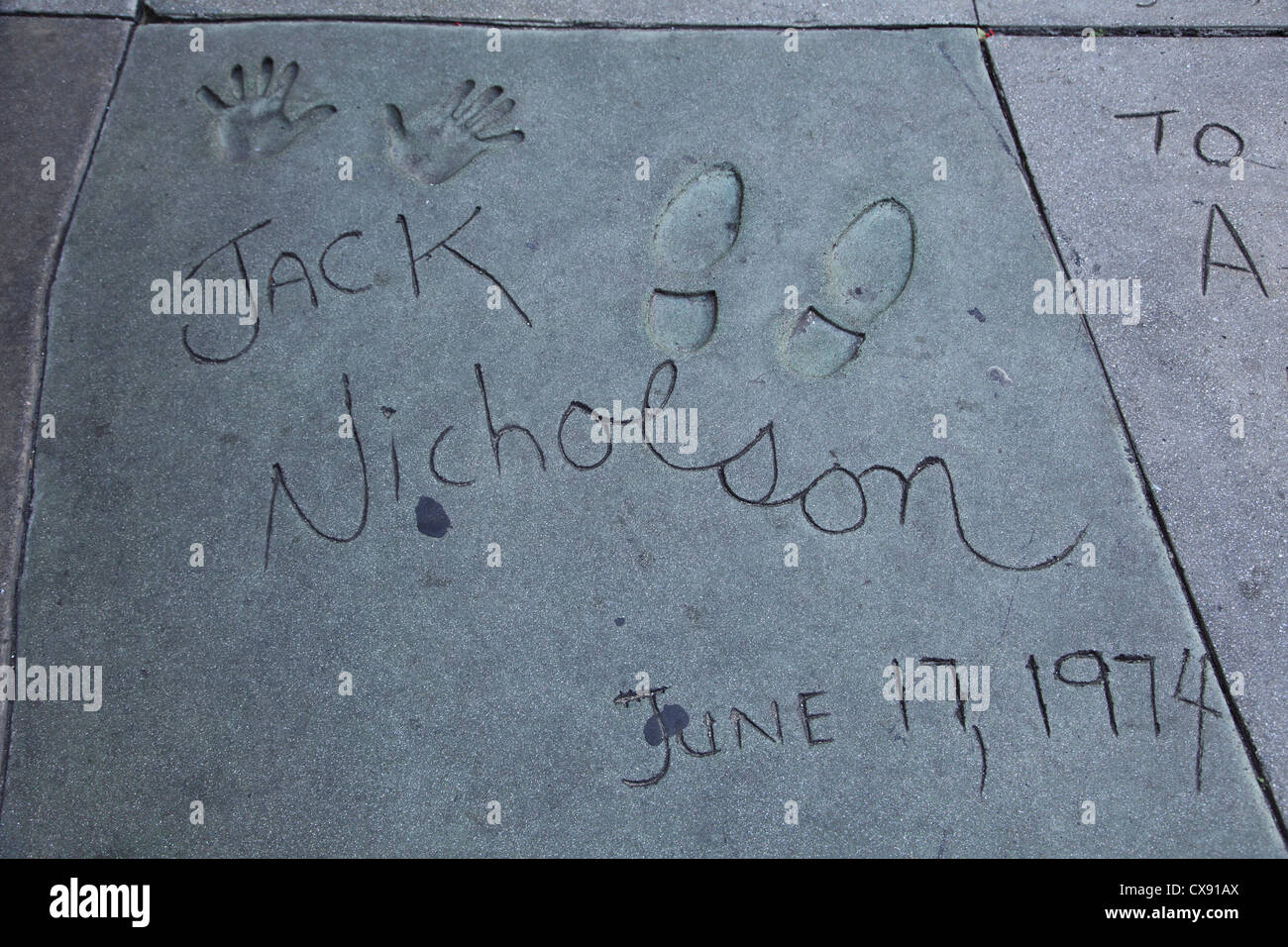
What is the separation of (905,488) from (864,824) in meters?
0.69

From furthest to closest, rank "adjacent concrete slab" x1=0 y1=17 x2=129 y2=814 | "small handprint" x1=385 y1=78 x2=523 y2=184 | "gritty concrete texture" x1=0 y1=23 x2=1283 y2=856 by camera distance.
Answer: "small handprint" x1=385 y1=78 x2=523 y2=184
"adjacent concrete slab" x1=0 y1=17 x2=129 y2=814
"gritty concrete texture" x1=0 y1=23 x2=1283 y2=856

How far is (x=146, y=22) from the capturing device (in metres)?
2.15

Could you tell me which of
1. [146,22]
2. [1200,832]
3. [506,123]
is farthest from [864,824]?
[146,22]

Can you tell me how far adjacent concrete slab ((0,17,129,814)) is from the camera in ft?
6.31

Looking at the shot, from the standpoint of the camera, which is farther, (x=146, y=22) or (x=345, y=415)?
(x=146, y=22)

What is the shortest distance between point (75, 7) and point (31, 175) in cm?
45

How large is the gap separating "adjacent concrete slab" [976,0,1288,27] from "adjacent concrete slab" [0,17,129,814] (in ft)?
7.05

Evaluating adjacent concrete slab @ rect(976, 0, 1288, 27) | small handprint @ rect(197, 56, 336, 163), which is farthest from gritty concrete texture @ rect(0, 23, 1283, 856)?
adjacent concrete slab @ rect(976, 0, 1288, 27)

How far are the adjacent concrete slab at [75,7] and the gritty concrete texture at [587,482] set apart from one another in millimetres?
91

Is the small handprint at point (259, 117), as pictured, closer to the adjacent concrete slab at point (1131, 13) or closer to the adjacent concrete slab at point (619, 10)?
the adjacent concrete slab at point (619, 10)

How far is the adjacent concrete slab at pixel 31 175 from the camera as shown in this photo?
1.92 m

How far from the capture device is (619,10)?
2.14m

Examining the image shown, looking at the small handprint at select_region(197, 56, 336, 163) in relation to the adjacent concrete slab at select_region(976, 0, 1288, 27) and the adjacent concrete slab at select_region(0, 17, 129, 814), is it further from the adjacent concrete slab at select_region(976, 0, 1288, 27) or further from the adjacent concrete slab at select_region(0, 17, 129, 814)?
the adjacent concrete slab at select_region(976, 0, 1288, 27)
